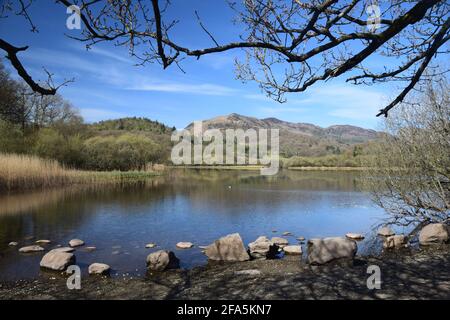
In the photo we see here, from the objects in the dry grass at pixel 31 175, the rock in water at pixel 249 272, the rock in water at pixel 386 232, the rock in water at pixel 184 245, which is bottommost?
the rock in water at pixel 249 272

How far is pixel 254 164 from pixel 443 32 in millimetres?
70965

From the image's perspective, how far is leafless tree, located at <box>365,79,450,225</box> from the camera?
11.0 m

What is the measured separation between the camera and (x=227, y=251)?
380 inches

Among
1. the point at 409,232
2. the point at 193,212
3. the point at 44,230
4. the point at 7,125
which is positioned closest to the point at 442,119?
the point at 409,232

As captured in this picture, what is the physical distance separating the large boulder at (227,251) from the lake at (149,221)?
1.25ft

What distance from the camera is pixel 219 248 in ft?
31.9

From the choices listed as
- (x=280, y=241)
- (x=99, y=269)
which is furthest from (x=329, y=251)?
(x=99, y=269)

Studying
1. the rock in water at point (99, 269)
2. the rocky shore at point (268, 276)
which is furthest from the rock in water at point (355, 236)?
the rock in water at point (99, 269)

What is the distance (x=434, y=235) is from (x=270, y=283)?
256 inches

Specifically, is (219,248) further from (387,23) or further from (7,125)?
(7,125)

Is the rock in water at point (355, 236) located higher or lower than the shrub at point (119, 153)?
lower

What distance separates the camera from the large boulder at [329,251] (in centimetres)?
888

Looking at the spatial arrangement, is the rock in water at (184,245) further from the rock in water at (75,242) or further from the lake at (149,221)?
the rock in water at (75,242)

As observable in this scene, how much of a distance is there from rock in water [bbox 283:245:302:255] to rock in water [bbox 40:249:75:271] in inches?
208
